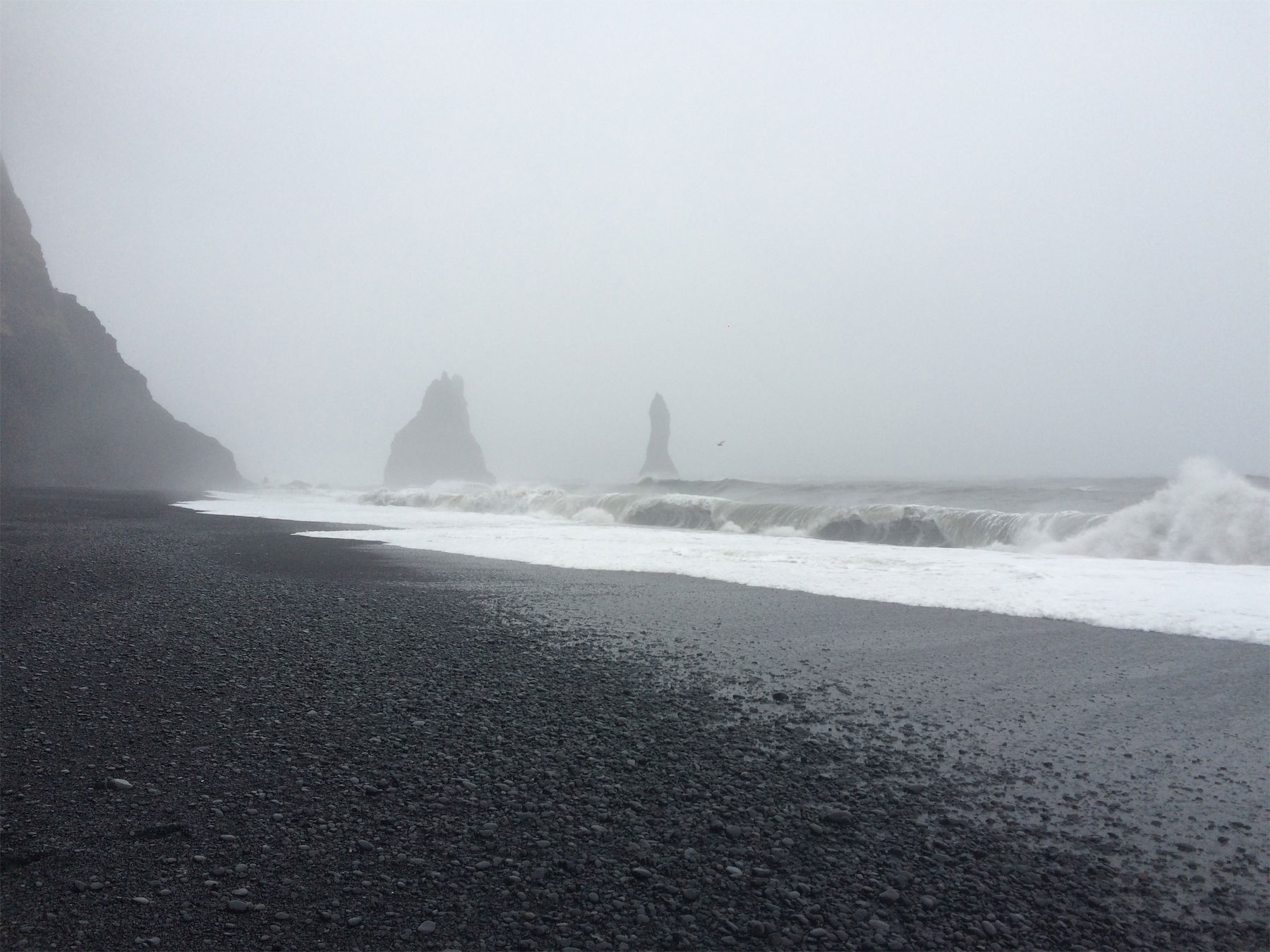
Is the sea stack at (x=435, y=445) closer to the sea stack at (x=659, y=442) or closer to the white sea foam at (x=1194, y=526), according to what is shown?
the sea stack at (x=659, y=442)

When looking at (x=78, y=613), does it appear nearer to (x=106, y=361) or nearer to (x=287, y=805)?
(x=287, y=805)

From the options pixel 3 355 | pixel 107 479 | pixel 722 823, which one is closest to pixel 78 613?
pixel 722 823

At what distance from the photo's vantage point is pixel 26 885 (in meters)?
2.02

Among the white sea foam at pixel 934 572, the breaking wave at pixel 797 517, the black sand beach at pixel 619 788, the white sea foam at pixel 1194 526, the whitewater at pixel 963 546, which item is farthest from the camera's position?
the breaking wave at pixel 797 517

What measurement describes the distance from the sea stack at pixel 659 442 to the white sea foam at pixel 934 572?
7440cm

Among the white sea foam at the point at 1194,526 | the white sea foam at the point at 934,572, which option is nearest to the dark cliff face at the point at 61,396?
the white sea foam at the point at 934,572

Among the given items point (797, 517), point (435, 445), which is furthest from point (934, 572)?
point (435, 445)

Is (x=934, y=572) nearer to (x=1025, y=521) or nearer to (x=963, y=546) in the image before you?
(x=963, y=546)

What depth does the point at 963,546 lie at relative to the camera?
1585 cm

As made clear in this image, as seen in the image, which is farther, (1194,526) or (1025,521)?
(1025,521)

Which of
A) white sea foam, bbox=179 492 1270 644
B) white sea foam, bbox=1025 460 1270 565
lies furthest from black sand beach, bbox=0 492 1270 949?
white sea foam, bbox=1025 460 1270 565

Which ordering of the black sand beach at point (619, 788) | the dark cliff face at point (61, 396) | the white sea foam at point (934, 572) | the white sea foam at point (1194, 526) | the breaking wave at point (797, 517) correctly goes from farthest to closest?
1. the dark cliff face at point (61, 396)
2. the breaking wave at point (797, 517)
3. the white sea foam at point (1194, 526)
4. the white sea foam at point (934, 572)
5. the black sand beach at point (619, 788)

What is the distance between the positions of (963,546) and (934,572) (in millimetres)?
7124

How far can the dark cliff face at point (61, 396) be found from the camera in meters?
45.6
